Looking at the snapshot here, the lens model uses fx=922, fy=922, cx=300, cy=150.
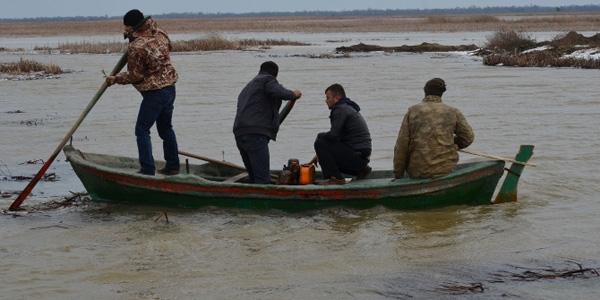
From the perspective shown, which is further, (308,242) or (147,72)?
(147,72)

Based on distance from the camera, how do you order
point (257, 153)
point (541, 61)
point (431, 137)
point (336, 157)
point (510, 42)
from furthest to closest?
point (510, 42) → point (541, 61) → point (336, 157) → point (257, 153) → point (431, 137)

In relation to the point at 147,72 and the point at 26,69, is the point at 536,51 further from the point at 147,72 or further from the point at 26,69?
the point at 147,72

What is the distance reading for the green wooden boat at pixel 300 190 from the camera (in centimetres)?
884

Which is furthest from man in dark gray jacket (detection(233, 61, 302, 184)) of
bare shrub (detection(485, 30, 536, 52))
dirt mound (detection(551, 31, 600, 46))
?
bare shrub (detection(485, 30, 536, 52))

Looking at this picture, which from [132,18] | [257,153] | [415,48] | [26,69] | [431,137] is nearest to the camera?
[431,137]

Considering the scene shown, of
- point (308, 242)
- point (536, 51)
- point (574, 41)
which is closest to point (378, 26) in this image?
point (574, 41)

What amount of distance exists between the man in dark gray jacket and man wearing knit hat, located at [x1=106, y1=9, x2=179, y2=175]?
775mm

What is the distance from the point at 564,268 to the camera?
744 cm

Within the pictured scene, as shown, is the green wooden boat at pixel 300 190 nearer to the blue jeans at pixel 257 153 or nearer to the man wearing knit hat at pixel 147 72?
the blue jeans at pixel 257 153

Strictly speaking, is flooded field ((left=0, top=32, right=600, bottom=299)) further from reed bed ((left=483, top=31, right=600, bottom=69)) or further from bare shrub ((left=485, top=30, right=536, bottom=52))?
bare shrub ((left=485, top=30, right=536, bottom=52))

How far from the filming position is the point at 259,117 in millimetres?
9094

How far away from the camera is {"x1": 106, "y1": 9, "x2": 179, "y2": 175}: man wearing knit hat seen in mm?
9008

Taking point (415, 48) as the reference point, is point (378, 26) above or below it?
below

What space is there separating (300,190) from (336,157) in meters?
0.65
